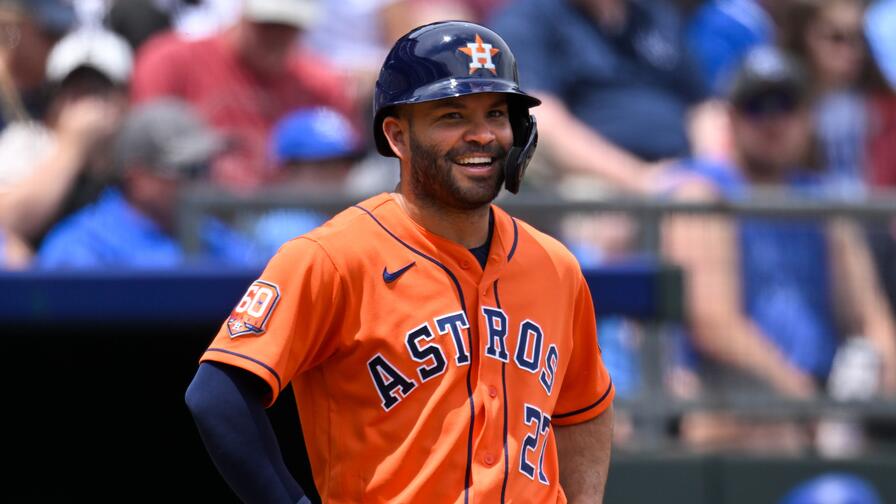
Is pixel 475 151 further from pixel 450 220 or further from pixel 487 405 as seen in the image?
pixel 487 405

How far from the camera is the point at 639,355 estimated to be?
5301 mm

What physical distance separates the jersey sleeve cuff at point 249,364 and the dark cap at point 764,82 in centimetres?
404

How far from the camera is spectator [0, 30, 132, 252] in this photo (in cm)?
569

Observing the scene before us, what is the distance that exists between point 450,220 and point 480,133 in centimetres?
22

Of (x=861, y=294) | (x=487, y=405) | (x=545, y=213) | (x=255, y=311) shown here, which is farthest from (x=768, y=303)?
(x=255, y=311)

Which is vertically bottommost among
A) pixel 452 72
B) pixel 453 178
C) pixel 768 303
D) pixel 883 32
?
pixel 768 303

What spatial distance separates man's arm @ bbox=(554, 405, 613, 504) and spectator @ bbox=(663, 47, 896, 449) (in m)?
2.15

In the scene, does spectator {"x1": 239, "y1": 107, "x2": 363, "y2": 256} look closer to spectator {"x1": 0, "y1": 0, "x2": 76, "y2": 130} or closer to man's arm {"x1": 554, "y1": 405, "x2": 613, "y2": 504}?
spectator {"x1": 0, "y1": 0, "x2": 76, "y2": 130}

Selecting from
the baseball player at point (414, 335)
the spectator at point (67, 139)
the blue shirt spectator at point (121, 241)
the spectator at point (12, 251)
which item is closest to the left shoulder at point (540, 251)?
the baseball player at point (414, 335)

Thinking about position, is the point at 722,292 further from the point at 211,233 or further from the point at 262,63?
the point at 262,63

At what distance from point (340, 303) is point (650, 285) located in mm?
2203

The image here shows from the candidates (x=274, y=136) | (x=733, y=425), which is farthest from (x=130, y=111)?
(x=733, y=425)

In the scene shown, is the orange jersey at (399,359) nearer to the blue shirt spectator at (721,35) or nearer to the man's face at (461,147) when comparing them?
the man's face at (461,147)

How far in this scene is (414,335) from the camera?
114 inches
